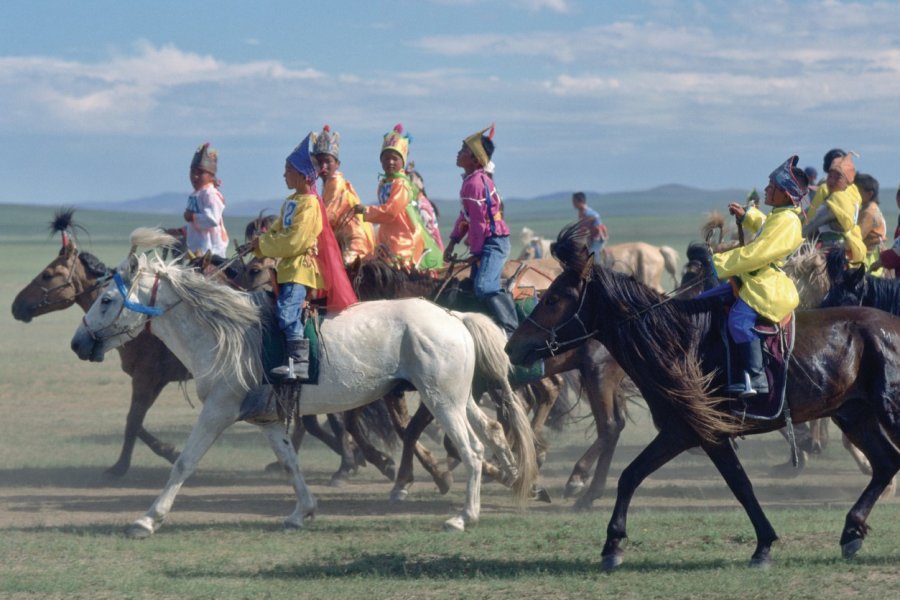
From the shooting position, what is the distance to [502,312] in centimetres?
1038

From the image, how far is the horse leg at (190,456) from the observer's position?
8.74m

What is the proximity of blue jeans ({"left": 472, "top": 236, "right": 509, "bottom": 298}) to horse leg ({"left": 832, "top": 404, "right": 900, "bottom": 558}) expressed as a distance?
326 cm

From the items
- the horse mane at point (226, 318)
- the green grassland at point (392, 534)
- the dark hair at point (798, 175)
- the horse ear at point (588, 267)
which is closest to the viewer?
the green grassland at point (392, 534)

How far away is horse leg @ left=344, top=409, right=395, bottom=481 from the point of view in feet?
36.1

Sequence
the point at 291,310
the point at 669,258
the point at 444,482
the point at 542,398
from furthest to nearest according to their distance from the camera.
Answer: the point at 669,258, the point at 542,398, the point at 444,482, the point at 291,310

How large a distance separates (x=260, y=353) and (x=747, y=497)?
135 inches

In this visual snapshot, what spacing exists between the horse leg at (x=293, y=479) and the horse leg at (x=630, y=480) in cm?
256

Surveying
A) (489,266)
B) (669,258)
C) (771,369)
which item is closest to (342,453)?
(489,266)

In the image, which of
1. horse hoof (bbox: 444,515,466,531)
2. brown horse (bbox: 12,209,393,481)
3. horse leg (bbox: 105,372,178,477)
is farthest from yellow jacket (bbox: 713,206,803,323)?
horse leg (bbox: 105,372,178,477)

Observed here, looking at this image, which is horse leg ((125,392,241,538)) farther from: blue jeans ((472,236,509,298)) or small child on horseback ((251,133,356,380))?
blue jeans ((472,236,509,298))

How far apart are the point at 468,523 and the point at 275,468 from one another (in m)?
3.66

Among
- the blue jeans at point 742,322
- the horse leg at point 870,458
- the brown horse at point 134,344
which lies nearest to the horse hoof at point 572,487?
the brown horse at point 134,344

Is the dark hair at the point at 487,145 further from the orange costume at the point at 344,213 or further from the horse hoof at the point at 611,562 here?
the horse hoof at the point at 611,562

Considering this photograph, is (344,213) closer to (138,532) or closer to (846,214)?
(138,532)
